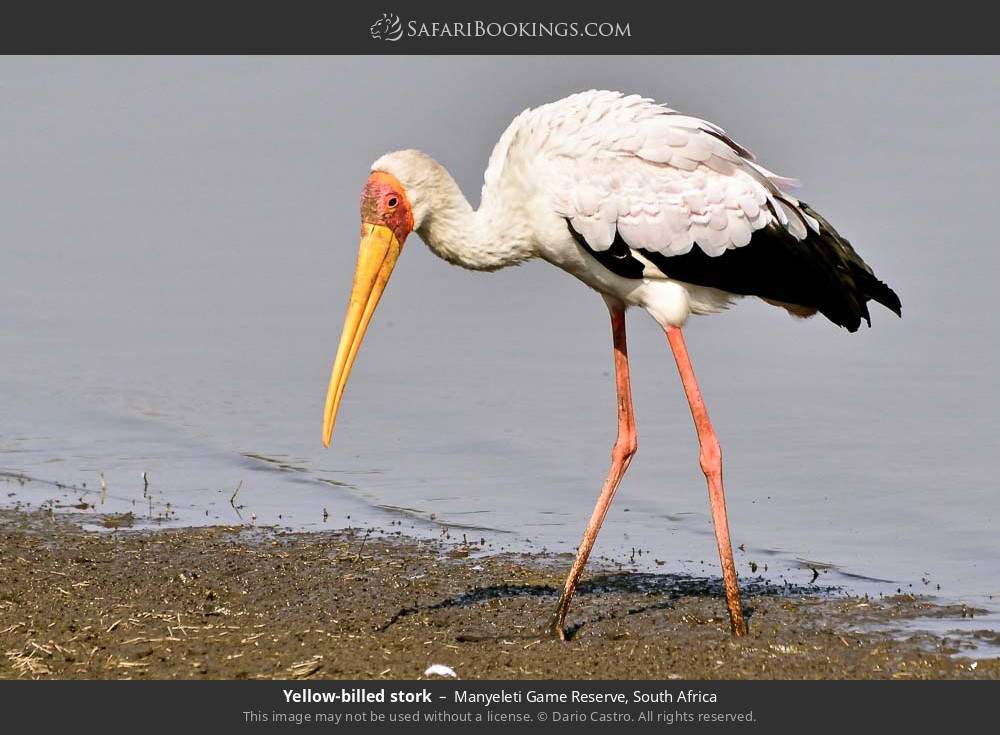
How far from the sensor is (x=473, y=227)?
7582 mm

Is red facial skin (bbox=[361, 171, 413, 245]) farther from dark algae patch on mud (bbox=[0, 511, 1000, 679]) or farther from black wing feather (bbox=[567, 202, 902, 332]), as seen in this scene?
dark algae patch on mud (bbox=[0, 511, 1000, 679])

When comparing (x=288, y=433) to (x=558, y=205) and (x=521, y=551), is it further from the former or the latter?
(x=558, y=205)

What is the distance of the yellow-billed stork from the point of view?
742cm

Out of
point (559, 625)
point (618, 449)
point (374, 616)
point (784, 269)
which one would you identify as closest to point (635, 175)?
point (784, 269)

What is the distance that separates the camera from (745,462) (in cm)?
1040

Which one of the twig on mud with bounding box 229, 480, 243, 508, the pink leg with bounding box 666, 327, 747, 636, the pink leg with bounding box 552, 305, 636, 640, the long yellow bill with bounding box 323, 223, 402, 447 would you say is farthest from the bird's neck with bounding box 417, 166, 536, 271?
the twig on mud with bounding box 229, 480, 243, 508

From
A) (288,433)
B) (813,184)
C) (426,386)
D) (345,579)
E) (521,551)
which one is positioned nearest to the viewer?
(345,579)

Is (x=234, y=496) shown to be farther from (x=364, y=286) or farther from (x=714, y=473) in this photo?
(x=714, y=473)

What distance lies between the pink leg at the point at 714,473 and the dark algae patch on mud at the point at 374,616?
171 millimetres

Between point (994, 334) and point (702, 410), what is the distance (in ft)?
17.9

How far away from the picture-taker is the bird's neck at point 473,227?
7535 millimetres

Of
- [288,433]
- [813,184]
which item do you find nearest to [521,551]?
[288,433]

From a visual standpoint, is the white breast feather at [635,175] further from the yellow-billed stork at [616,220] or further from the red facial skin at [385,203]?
the red facial skin at [385,203]

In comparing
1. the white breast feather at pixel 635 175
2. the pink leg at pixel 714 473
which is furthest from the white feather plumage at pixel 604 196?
the pink leg at pixel 714 473
